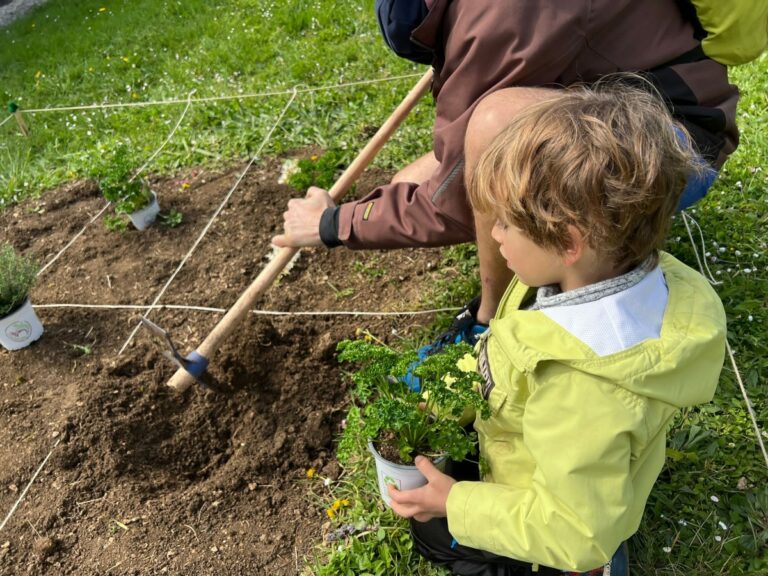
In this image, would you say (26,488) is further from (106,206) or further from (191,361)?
(106,206)

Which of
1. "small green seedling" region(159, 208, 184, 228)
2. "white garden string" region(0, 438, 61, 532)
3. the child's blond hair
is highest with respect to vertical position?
the child's blond hair

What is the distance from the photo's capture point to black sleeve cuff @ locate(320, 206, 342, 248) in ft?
7.17

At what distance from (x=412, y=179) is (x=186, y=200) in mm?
A: 1351

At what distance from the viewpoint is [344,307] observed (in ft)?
9.21

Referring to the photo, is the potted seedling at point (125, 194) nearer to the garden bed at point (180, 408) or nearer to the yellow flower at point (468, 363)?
the garden bed at point (180, 408)

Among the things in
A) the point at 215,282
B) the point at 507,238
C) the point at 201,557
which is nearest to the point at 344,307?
the point at 215,282

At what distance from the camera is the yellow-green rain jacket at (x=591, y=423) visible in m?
1.26

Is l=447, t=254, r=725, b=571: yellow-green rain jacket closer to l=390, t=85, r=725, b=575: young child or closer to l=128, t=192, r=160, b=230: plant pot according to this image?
l=390, t=85, r=725, b=575: young child

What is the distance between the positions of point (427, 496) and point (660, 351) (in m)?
0.68

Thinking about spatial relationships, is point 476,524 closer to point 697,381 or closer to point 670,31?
point 697,381

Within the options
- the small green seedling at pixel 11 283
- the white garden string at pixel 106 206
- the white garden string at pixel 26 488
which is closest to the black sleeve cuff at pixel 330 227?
the white garden string at pixel 26 488

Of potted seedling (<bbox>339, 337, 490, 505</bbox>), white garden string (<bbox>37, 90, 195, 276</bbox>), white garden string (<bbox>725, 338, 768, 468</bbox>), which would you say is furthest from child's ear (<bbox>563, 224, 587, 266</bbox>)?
white garden string (<bbox>37, 90, 195, 276</bbox>)

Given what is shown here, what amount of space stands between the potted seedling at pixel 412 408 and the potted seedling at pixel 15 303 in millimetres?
1733

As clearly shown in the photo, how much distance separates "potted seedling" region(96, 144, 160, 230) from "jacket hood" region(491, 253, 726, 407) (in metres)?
2.38
